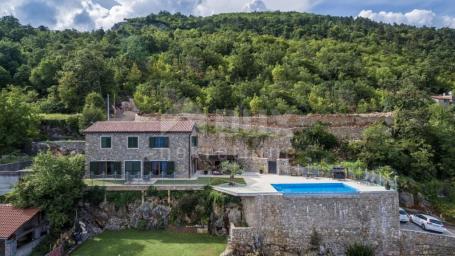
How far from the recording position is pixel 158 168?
92.9 ft

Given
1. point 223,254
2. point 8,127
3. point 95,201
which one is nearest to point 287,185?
point 223,254

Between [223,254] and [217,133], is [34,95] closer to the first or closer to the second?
[217,133]

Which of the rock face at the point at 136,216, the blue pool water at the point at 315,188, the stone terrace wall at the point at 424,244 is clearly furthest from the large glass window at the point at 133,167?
the stone terrace wall at the point at 424,244

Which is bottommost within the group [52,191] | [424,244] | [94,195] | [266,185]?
[424,244]

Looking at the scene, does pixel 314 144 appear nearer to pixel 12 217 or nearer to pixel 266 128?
pixel 266 128

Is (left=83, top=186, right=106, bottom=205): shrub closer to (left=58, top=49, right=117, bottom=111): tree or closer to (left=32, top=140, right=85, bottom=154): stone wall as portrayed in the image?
(left=32, top=140, right=85, bottom=154): stone wall

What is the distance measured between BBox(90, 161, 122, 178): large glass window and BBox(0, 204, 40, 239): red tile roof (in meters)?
6.07

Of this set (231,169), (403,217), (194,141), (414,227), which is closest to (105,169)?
(194,141)

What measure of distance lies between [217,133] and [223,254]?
1561cm

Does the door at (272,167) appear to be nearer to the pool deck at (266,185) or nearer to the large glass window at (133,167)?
the pool deck at (266,185)

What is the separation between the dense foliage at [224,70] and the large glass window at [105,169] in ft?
51.3

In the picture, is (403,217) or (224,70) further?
(224,70)

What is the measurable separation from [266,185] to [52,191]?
13.4 metres

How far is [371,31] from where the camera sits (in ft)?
337
